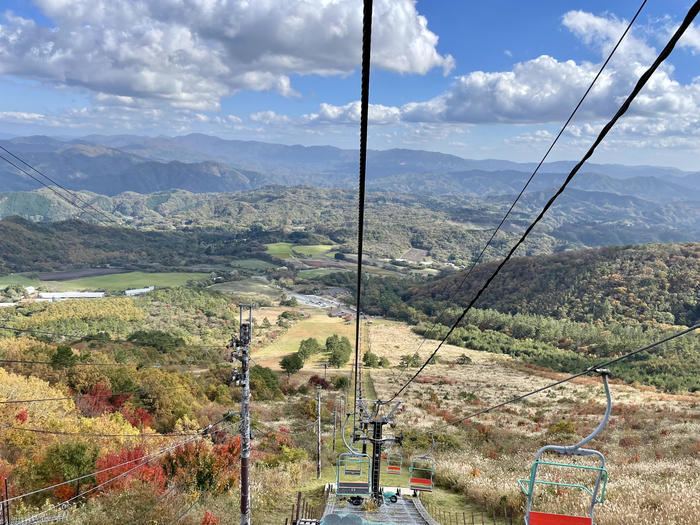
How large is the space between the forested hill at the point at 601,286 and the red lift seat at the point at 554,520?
304 feet

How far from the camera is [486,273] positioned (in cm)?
12375

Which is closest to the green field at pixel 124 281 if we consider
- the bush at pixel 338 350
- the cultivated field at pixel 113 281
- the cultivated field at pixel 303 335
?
the cultivated field at pixel 113 281

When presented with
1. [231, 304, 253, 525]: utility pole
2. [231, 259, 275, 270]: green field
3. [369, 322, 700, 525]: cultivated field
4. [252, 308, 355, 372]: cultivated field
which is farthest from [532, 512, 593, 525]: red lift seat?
[231, 259, 275, 270]: green field

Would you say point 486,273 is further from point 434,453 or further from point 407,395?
point 434,453

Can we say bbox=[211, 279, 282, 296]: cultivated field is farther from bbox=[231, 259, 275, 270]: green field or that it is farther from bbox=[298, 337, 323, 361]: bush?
bbox=[298, 337, 323, 361]: bush

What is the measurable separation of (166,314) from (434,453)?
250 feet

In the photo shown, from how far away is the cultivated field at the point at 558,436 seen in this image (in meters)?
15.6

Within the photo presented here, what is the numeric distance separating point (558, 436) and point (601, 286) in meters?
81.9

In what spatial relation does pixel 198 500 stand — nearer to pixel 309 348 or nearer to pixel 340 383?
pixel 340 383

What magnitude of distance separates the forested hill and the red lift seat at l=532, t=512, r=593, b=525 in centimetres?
9271

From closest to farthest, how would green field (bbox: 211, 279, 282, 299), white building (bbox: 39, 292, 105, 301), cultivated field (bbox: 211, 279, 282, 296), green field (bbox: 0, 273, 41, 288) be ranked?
white building (bbox: 39, 292, 105, 301), cultivated field (bbox: 211, 279, 282, 296), green field (bbox: 211, 279, 282, 299), green field (bbox: 0, 273, 41, 288)

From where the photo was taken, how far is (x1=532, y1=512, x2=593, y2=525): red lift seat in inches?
280

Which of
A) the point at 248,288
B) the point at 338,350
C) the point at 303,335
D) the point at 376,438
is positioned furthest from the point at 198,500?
Answer: the point at 248,288

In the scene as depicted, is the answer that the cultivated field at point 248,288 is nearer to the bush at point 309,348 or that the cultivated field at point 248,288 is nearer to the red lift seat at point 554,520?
the bush at point 309,348
